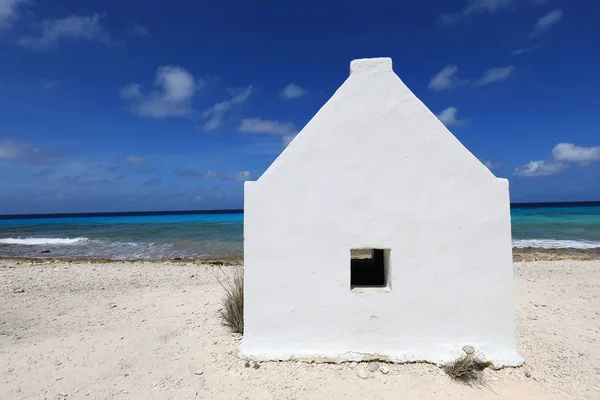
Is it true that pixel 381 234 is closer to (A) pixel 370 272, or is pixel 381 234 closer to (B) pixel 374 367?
(B) pixel 374 367

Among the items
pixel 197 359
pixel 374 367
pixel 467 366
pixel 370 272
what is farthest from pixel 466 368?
pixel 197 359

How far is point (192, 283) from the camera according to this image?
33.9 feet

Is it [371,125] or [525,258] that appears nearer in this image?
[371,125]

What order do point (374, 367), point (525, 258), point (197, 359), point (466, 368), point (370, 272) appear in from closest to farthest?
point (466, 368), point (374, 367), point (197, 359), point (370, 272), point (525, 258)

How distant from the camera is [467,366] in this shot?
4023 mm

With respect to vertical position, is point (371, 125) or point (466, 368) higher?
point (371, 125)

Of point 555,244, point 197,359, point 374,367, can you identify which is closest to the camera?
point 374,367

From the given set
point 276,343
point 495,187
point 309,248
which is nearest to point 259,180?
point 309,248

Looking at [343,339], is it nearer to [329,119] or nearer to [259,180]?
[259,180]

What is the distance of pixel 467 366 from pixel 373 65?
404 cm

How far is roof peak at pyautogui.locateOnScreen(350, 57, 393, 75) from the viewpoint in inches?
168

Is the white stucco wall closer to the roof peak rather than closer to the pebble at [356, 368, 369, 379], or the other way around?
the roof peak

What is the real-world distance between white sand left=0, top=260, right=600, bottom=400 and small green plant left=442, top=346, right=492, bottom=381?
0.10 meters

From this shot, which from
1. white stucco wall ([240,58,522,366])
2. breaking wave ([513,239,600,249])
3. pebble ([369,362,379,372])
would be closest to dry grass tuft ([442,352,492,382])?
white stucco wall ([240,58,522,366])
